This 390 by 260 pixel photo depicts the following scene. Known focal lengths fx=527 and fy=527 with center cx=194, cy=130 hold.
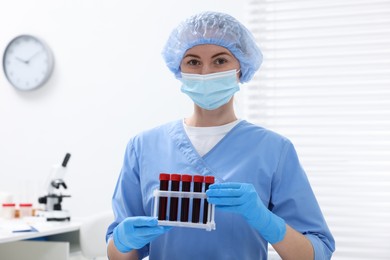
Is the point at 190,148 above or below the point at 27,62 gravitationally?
below

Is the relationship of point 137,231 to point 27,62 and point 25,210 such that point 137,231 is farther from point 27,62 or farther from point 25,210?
point 27,62

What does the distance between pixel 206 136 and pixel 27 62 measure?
2.19 m

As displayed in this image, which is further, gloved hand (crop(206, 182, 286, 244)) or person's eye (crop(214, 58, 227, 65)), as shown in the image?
person's eye (crop(214, 58, 227, 65))

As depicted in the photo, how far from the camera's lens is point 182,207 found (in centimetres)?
128

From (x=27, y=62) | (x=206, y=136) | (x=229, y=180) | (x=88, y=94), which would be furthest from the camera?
(x=27, y=62)

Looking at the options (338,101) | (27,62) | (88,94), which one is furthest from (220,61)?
(27,62)

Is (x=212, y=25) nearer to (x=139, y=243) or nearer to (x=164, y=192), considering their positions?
(x=164, y=192)

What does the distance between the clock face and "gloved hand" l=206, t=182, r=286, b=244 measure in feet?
7.63

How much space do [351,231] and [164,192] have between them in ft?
5.18

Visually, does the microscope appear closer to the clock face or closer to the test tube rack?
the clock face

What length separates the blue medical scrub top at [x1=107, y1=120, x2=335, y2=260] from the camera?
142 centimetres

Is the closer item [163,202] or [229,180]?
[163,202]

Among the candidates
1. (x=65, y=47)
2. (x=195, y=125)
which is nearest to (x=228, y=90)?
(x=195, y=125)

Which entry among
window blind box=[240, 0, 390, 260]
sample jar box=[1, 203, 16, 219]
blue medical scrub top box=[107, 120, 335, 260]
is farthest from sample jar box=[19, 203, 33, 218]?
blue medical scrub top box=[107, 120, 335, 260]
